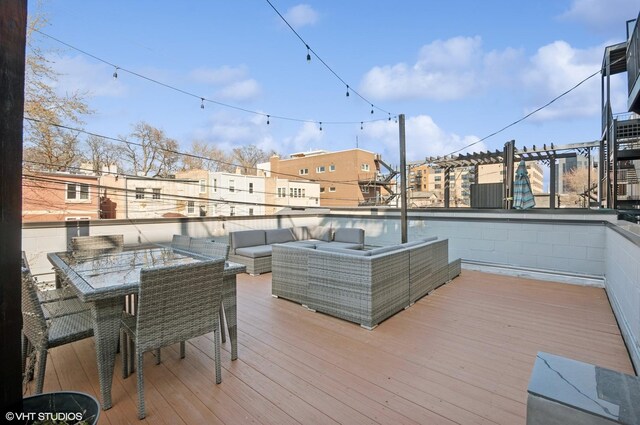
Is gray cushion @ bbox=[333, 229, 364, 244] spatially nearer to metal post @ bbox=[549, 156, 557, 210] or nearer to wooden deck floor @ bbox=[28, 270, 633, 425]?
wooden deck floor @ bbox=[28, 270, 633, 425]

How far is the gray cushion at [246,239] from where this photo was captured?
6.21 m

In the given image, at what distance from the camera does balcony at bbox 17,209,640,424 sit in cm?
201

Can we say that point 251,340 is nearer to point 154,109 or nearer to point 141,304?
point 141,304

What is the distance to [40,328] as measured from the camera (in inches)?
72.4

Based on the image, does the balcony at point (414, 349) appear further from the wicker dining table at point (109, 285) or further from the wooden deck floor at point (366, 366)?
the wicker dining table at point (109, 285)

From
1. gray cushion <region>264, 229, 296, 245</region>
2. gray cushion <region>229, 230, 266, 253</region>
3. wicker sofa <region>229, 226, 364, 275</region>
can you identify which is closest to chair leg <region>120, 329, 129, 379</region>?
wicker sofa <region>229, 226, 364, 275</region>

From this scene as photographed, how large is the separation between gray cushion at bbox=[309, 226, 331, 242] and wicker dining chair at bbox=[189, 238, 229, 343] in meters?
4.07

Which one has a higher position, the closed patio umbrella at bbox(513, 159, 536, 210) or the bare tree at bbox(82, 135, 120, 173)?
the bare tree at bbox(82, 135, 120, 173)

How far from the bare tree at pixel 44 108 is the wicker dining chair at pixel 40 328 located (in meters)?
5.83

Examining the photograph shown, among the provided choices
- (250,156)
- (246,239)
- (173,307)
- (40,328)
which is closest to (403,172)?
(246,239)

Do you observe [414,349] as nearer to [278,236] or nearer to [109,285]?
[109,285]

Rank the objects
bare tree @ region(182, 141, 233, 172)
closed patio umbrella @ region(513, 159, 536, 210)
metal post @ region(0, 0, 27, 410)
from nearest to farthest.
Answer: metal post @ region(0, 0, 27, 410) < closed patio umbrella @ region(513, 159, 536, 210) < bare tree @ region(182, 141, 233, 172)

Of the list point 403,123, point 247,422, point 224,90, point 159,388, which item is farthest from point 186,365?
point 224,90

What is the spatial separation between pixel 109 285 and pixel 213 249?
1.30 m
